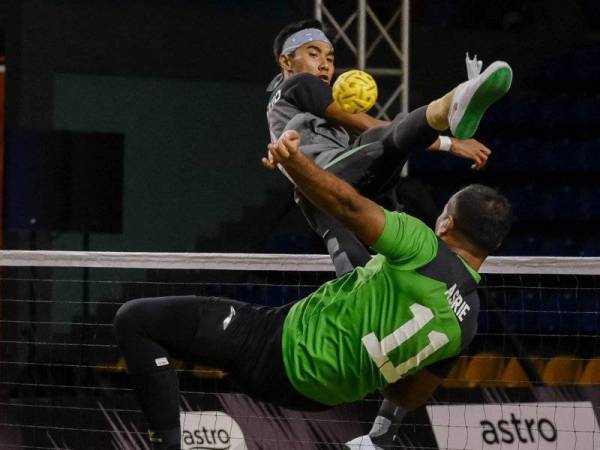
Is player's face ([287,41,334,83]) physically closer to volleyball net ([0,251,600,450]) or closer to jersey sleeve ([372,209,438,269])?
volleyball net ([0,251,600,450])

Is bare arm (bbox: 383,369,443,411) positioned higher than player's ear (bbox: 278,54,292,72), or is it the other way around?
player's ear (bbox: 278,54,292,72)

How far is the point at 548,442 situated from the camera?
7.83 metres

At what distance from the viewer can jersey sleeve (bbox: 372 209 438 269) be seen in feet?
14.7

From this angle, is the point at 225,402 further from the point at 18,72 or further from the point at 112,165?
the point at 18,72

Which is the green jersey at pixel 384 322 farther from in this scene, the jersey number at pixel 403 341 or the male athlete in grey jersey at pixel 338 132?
the male athlete in grey jersey at pixel 338 132

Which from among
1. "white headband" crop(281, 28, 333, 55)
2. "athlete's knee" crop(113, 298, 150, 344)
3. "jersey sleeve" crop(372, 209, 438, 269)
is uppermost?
"white headband" crop(281, 28, 333, 55)

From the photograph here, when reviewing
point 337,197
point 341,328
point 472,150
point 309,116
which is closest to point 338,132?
point 309,116

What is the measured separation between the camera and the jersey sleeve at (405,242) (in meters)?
4.48

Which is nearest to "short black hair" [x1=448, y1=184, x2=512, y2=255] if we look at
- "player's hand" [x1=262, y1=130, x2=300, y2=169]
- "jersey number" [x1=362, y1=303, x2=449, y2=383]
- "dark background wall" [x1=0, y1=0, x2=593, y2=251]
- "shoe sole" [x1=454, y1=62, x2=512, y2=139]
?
"shoe sole" [x1=454, y1=62, x2=512, y2=139]

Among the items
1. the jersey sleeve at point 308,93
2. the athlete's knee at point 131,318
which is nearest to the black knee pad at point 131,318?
the athlete's knee at point 131,318

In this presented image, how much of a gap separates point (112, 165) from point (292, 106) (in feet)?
15.4

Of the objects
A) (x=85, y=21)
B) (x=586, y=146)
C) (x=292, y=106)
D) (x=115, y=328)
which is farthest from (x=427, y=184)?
(x=115, y=328)

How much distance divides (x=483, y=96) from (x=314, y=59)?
4.57 ft

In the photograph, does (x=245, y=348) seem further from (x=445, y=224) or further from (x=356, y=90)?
(x=356, y=90)
